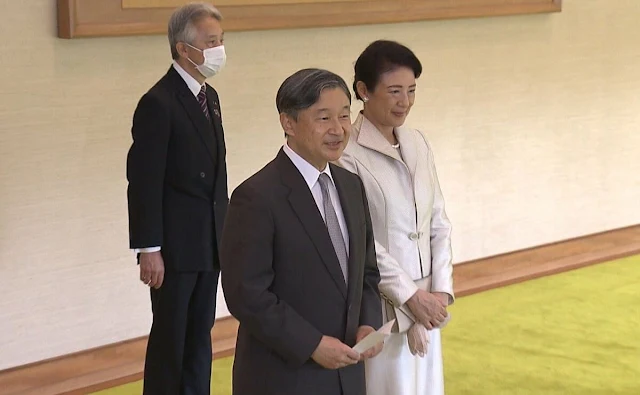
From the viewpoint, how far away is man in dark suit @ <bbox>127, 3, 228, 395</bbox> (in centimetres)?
374

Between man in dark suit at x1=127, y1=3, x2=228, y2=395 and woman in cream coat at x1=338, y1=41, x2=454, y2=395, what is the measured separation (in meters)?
0.69

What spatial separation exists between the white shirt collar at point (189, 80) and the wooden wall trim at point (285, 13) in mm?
945

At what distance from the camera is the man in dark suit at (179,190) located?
3742mm

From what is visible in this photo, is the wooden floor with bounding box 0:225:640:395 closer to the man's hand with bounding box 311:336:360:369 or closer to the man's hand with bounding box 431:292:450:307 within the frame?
the man's hand with bounding box 431:292:450:307

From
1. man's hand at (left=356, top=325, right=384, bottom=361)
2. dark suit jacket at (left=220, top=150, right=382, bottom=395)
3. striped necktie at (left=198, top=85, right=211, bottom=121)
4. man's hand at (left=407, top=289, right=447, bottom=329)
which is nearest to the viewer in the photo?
dark suit jacket at (left=220, top=150, right=382, bottom=395)

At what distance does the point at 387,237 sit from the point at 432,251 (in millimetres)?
213

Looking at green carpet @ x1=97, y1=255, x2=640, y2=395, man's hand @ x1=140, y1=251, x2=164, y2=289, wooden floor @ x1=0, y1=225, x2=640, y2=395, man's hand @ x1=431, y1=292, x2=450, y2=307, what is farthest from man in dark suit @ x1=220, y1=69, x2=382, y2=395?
wooden floor @ x1=0, y1=225, x2=640, y2=395

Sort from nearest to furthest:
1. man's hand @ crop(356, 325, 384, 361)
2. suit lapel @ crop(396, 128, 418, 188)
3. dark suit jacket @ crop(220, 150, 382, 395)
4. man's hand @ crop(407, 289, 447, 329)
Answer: dark suit jacket @ crop(220, 150, 382, 395)
man's hand @ crop(356, 325, 384, 361)
man's hand @ crop(407, 289, 447, 329)
suit lapel @ crop(396, 128, 418, 188)

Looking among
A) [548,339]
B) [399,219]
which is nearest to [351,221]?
[399,219]

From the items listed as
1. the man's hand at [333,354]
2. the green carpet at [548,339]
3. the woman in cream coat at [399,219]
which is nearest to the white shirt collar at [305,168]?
the man's hand at [333,354]

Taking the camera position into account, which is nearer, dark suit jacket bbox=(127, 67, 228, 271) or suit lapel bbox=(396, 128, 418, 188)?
suit lapel bbox=(396, 128, 418, 188)

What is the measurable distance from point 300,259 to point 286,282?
7 cm

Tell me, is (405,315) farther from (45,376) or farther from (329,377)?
(45,376)

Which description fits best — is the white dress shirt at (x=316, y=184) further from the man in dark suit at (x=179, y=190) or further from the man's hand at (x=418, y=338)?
the man in dark suit at (x=179, y=190)
